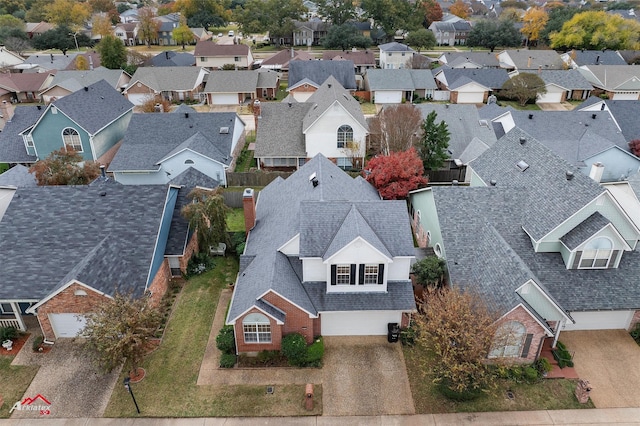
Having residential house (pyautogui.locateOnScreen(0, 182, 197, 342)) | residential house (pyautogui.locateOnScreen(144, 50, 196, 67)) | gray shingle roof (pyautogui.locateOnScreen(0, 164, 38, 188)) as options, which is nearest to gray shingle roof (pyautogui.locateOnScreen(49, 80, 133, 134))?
gray shingle roof (pyautogui.locateOnScreen(0, 164, 38, 188))

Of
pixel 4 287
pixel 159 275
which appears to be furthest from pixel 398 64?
pixel 4 287

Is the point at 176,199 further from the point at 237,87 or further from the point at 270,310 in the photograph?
the point at 237,87

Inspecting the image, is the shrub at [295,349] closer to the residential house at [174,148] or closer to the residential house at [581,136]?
the residential house at [174,148]

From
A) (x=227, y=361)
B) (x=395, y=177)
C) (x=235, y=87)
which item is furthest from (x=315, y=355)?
(x=235, y=87)

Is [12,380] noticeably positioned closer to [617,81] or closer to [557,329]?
[557,329]

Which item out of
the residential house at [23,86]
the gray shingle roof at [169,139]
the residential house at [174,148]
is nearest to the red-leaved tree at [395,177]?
the residential house at [174,148]

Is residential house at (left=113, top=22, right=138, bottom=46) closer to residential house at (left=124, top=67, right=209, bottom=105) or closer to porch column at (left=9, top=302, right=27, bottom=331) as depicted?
residential house at (left=124, top=67, right=209, bottom=105)
